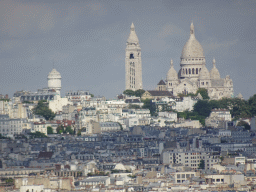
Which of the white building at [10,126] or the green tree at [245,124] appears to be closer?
the white building at [10,126]

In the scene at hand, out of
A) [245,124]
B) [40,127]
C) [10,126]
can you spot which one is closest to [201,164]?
[40,127]

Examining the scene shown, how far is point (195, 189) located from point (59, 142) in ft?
185

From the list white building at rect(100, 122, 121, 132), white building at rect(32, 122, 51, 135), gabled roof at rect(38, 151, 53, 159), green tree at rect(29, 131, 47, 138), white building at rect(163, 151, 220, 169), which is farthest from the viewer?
white building at rect(100, 122, 121, 132)

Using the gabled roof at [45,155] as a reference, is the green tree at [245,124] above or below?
above

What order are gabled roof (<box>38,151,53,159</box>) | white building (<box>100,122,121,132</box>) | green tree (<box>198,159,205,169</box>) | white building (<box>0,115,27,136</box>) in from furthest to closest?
white building (<box>100,122,121,132</box>) → white building (<box>0,115,27,136</box>) → gabled roof (<box>38,151,53,159</box>) → green tree (<box>198,159,205,169</box>)

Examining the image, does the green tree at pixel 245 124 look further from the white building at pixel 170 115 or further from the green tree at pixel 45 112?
the green tree at pixel 45 112

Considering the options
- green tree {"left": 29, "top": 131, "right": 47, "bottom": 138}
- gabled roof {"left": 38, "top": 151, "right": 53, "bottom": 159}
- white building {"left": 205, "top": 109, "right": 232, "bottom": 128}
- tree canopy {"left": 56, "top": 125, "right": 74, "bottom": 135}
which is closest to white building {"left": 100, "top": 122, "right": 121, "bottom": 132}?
tree canopy {"left": 56, "top": 125, "right": 74, "bottom": 135}

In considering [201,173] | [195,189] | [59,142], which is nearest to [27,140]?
[59,142]

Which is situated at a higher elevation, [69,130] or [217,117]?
[217,117]

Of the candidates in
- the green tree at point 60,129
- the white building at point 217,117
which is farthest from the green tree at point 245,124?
the green tree at point 60,129

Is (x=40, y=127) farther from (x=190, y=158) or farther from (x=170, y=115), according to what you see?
(x=190, y=158)

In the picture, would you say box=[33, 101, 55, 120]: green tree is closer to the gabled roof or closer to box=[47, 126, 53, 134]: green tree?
box=[47, 126, 53, 134]: green tree

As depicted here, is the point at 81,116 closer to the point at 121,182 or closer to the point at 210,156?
the point at 210,156

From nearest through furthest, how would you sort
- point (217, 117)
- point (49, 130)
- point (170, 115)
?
1. point (49, 130)
2. point (217, 117)
3. point (170, 115)
